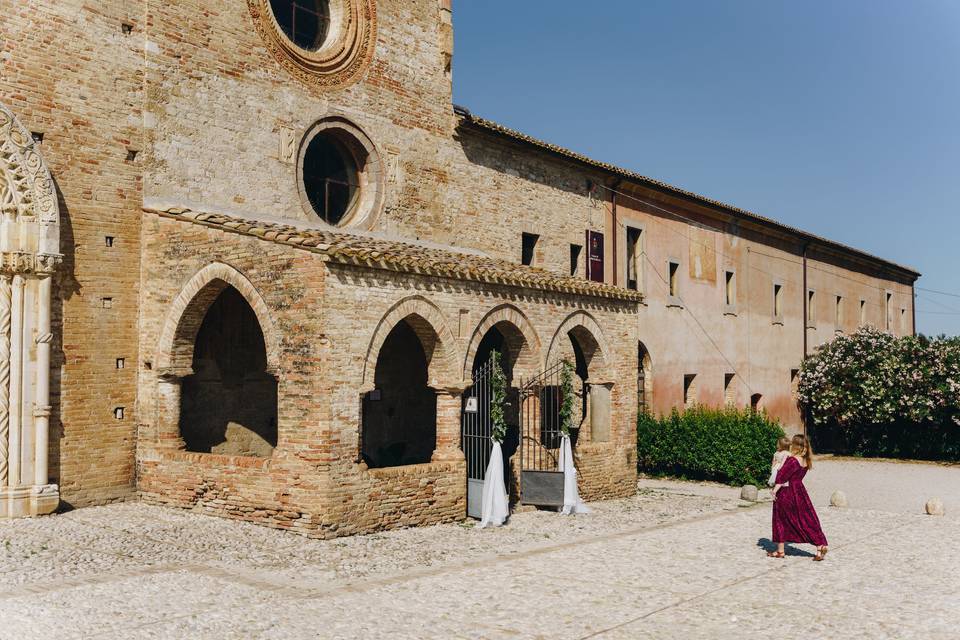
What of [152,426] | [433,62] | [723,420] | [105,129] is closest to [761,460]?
[723,420]

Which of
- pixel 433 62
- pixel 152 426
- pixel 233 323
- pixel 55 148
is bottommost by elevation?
pixel 152 426

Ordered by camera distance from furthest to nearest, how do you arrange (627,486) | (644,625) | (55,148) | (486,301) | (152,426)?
(627,486)
(486,301)
(152,426)
(55,148)
(644,625)

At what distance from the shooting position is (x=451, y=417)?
12.9 m

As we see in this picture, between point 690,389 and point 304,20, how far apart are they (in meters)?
13.7

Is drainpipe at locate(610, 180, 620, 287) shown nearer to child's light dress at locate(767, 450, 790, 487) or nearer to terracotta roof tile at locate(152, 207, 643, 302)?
terracotta roof tile at locate(152, 207, 643, 302)

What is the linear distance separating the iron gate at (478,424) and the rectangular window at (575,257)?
6.49 m

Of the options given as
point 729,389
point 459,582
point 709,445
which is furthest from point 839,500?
point 729,389

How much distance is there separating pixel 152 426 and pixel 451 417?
13.2 ft

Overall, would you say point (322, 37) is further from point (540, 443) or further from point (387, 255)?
point (540, 443)

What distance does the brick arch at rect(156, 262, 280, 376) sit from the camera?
38.4 feet

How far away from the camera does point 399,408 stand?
16.7 metres

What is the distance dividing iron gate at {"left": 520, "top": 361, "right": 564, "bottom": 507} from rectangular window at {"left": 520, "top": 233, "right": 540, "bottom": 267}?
4.15 meters

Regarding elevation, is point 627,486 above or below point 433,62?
below

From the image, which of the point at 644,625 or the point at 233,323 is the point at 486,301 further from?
the point at 644,625
